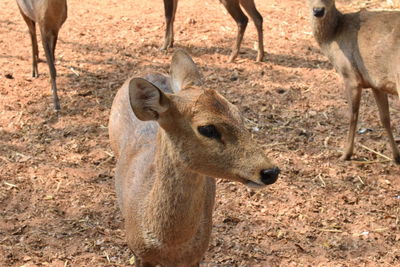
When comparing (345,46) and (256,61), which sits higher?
(345,46)

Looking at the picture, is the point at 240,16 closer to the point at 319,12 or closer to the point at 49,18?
the point at 319,12

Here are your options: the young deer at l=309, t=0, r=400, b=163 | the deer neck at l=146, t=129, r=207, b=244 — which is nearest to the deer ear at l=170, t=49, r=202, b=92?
the deer neck at l=146, t=129, r=207, b=244

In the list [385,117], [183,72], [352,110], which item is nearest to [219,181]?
[352,110]

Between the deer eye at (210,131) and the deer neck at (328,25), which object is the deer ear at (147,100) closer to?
the deer eye at (210,131)

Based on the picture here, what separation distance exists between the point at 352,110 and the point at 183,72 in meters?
2.93

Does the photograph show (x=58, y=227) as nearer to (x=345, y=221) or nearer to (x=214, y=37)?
(x=345, y=221)

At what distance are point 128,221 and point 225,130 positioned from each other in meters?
1.01

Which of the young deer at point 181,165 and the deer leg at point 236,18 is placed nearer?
the young deer at point 181,165

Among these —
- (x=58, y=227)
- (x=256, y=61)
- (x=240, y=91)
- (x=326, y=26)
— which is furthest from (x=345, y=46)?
(x=58, y=227)

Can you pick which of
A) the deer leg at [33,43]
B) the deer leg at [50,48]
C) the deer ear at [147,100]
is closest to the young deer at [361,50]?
the deer leg at [50,48]

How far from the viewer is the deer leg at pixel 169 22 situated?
8.53 meters

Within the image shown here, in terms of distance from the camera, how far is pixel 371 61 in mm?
5887

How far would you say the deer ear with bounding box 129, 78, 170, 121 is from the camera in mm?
3059

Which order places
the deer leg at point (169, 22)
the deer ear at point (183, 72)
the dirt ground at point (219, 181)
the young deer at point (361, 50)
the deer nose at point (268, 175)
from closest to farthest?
the deer nose at point (268, 175) < the deer ear at point (183, 72) < the dirt ground at point (219, 181) < the young deer at point (361, 50) < the deer leg at point (169, 22)
